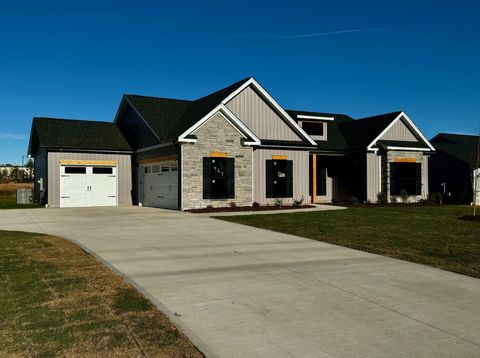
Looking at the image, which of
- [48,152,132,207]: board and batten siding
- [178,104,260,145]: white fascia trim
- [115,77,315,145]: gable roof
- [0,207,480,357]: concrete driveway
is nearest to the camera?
[0,207,480,357]: concrete driveway

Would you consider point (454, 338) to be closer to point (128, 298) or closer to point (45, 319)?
point (128, 298)

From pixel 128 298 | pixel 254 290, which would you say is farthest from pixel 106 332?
pixel 254 290

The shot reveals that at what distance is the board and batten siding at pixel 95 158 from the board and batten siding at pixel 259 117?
7.74 meters

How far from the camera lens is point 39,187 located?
1049 inches

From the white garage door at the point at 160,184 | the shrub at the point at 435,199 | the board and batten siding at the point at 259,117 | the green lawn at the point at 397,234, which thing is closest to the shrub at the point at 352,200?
the board and batten siding at the point at 259,117

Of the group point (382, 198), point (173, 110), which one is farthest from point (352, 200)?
point (173, 110)

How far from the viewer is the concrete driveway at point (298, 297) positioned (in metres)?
4.55

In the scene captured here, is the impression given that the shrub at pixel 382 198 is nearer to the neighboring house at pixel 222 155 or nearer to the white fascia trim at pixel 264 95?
the neighboring house at pixel 222 155

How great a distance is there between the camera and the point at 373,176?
26297 millimetres

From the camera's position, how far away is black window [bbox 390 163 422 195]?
26.4 metres

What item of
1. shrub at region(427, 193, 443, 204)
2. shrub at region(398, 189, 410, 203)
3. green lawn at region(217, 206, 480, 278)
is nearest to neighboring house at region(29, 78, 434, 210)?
shrub at region(398, 189, 410, 203)

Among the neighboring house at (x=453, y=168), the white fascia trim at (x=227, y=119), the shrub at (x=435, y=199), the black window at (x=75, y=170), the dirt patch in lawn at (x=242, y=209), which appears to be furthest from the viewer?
the neighboring house at (x=453, y=168)

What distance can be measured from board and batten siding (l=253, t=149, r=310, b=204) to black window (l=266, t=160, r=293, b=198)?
227 millimetres

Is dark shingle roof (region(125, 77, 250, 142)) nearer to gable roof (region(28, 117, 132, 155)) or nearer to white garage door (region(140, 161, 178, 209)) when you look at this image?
white garage door (region(140, 161, 178, 209))
